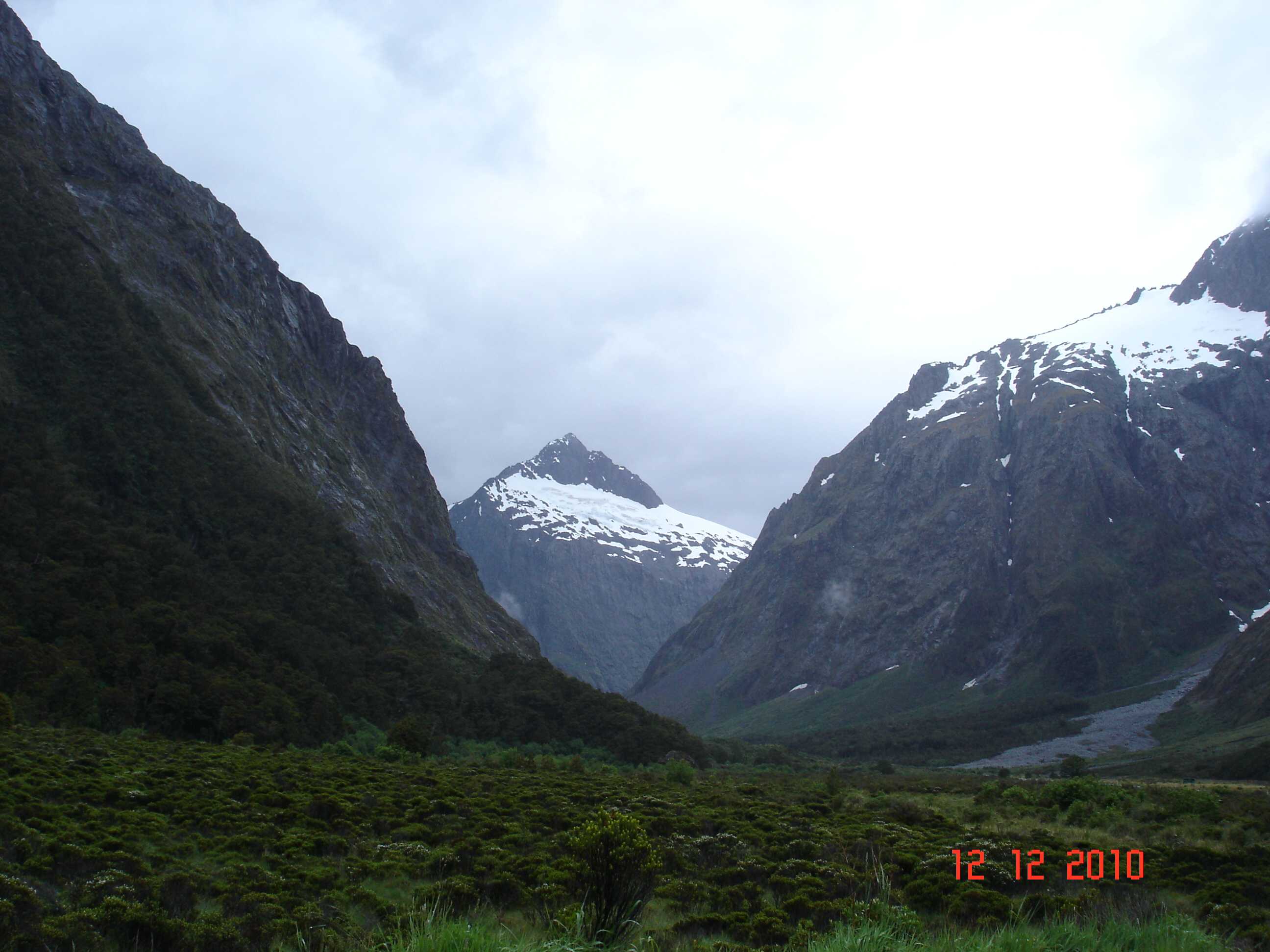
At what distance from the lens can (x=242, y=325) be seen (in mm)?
116688

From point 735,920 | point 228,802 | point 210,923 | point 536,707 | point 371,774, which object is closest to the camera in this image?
point 210,923

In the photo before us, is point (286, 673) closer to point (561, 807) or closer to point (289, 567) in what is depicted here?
point (289, 567)

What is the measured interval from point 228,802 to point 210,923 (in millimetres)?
14029


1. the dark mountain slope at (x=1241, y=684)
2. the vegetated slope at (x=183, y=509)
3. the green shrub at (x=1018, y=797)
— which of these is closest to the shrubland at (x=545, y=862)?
the green shrub at (x=1018, y=797)

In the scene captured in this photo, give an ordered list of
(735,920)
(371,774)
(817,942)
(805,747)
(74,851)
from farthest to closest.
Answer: (805,747)
(371,774)
(74,851)
(735,920)
(817,942)

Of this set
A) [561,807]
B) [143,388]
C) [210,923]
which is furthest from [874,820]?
[143,388]

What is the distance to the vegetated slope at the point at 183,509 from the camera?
56594 millimetres

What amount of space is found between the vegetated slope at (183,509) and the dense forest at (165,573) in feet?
0.67

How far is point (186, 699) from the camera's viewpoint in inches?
2095

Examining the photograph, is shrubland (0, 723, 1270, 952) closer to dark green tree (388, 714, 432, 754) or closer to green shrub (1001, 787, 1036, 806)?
green shrub (1001, 787, 1036, 806)

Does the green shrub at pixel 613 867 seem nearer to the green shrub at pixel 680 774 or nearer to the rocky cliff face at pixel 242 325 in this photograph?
the green shrub at pixel 680 774

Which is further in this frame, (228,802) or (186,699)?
(186,699)
